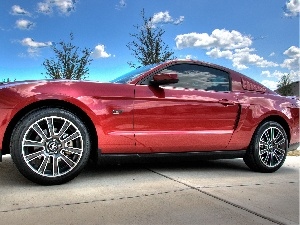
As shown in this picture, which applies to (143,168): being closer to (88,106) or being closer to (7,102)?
(88,106)

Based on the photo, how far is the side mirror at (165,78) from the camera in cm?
380

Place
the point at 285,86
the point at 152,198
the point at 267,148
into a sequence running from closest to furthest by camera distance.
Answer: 1. the point at 152,198
2. the point at 267,148
3. the point at 285,86

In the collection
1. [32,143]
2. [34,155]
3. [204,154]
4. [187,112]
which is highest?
[187,112]

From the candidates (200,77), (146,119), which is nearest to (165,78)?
(146,119)

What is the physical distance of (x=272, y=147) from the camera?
15.4 ft

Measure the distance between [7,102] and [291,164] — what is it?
4191mm

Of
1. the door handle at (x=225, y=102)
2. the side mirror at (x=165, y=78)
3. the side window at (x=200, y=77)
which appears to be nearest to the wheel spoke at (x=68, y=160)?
the side mirror at (x=165, y=78)

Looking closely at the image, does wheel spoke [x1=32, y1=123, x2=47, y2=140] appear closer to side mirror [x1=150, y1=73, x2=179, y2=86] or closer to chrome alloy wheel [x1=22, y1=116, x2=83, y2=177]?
chrome alloy wheel [x1=22, y1=116, x2=83, y2=177]

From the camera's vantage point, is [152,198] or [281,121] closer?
[152,198]

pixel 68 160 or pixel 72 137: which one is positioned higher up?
pixel 72 137

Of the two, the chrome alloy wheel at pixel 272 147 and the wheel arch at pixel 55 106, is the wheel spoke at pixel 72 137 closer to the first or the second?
the wheel arch at pixel 55 106

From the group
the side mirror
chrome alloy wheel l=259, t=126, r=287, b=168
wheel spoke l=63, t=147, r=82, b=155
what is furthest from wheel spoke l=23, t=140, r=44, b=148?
chrome alloy wheel l=259, t=126, r=287, b=168

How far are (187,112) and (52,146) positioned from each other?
1.55 m

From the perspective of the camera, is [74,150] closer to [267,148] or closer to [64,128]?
[64,128]
